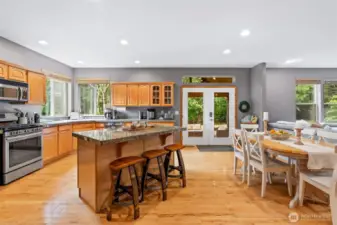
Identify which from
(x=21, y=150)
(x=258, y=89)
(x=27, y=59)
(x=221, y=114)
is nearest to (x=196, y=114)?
(x=221, y=114)

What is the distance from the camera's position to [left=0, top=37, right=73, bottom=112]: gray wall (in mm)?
3927

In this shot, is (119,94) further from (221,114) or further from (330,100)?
(330,100)

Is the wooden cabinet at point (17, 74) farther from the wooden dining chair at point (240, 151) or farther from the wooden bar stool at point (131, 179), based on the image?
the wooden dining chair at point (240, 151)

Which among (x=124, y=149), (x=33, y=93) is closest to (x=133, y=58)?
(x=33, y=93)

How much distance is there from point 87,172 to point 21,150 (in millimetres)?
1932

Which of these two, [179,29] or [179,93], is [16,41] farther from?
[179,93]

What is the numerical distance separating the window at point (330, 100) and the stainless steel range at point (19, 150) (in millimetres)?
8316

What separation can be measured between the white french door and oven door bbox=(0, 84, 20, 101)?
442 cm

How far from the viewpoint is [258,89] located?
5.94 m

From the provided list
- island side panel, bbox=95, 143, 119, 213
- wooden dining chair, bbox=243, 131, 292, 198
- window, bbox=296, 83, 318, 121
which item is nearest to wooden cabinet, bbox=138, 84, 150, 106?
wooden dining chair, bbox=243, 131, 292, 198

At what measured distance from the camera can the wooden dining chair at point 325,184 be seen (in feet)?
6.12

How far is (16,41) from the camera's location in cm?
404

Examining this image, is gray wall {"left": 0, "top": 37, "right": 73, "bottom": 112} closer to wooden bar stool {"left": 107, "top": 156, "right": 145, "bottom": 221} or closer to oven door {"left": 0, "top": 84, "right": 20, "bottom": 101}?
oven door {"left": 0, "top": 84, "right": 20, "bottom": 101}

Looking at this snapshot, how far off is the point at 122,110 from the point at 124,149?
13.2 ft
